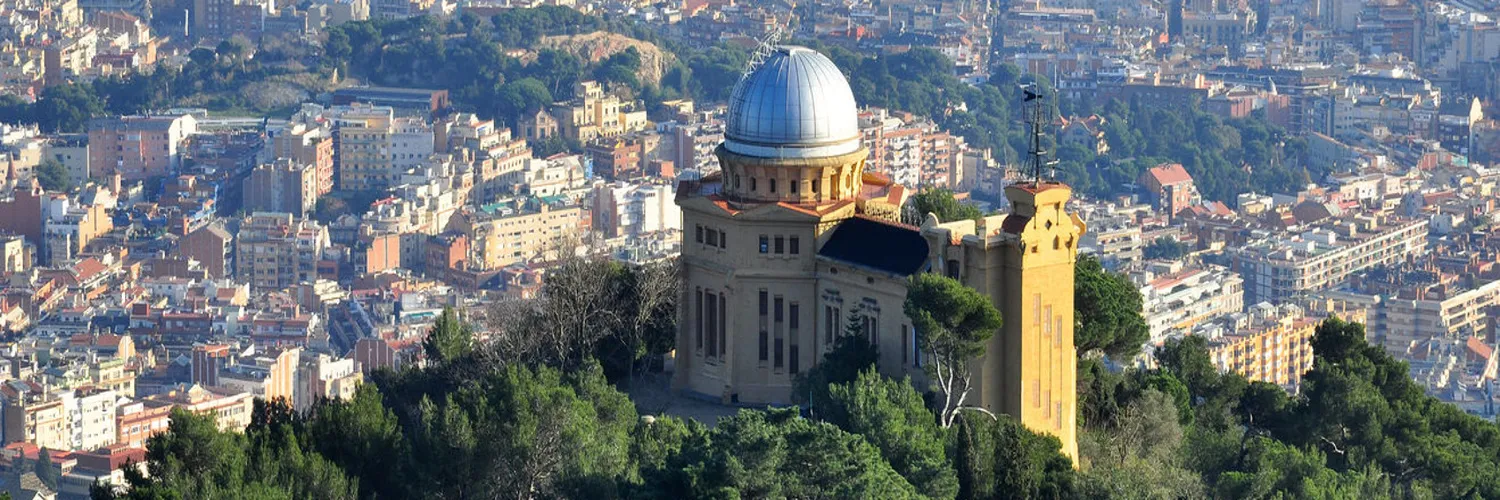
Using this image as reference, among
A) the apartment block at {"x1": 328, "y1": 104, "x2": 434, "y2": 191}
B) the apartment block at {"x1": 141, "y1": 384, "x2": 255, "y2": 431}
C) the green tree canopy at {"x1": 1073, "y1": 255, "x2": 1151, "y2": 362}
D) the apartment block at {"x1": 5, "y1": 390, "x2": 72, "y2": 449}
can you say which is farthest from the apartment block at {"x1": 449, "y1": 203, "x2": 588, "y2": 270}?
the green tree canopy at {"x1": 1073, "y1": 255, "x2": 1151, "y2": 362}

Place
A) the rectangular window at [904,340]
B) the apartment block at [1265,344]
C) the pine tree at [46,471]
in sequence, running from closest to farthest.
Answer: the rectangular window at [904,340], the pine tree at [46,471], the apartment block at [1265,344]

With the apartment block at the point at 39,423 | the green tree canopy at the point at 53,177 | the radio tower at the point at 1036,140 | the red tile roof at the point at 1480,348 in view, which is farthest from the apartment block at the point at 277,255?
the radio tower at the point at 1036,140

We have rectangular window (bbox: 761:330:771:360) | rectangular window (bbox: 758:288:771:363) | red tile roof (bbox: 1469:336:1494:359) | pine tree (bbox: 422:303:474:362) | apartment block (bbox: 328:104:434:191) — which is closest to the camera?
rectangular window (bbox: 758:288:771:363)

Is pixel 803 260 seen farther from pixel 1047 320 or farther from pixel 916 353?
pixel 1047 320

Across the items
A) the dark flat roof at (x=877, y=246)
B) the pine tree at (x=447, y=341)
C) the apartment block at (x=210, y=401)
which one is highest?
the dark flat roof at (x=877, y=246)

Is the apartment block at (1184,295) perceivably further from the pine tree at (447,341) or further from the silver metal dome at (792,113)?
the silver metal dome at (792,113)

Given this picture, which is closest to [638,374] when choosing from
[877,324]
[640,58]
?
[877,324]

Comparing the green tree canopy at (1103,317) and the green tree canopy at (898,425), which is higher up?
the green tree canopy at (1103,317)

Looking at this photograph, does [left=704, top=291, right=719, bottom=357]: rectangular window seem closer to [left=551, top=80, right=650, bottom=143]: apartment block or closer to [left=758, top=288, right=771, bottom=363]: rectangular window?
[left=758, top=288, right=771, bottom=363]: rectangular window

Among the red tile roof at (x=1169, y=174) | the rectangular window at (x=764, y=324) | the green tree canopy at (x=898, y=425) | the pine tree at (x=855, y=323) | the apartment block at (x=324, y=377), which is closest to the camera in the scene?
the green tree canopy at (x=898, y=425)
